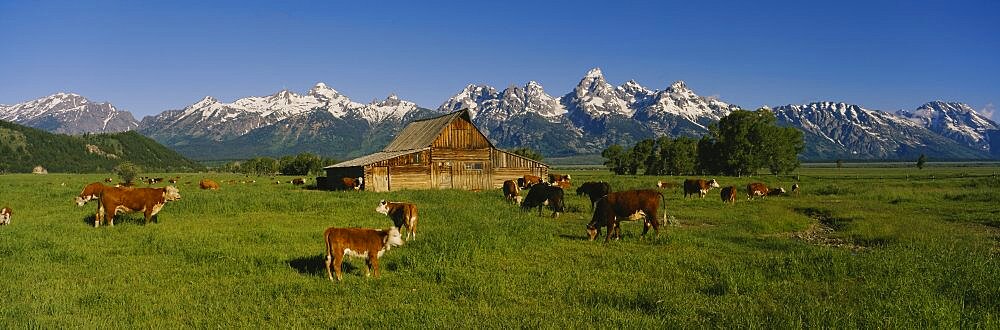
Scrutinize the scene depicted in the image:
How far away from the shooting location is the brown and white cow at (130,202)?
18.1 meters

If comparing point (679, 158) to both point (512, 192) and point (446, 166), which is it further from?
point (512, 192)

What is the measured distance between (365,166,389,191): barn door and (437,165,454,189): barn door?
4.36 meters

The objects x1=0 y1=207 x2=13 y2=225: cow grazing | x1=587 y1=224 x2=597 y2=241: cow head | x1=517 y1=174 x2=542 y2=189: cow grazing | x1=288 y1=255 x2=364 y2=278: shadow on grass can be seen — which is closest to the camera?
x1=288 y1=255 x2=364 y2=278: shadow on grass

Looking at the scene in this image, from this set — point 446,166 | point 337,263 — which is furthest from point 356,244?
point 446,166

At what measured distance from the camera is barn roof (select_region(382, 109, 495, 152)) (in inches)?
1834

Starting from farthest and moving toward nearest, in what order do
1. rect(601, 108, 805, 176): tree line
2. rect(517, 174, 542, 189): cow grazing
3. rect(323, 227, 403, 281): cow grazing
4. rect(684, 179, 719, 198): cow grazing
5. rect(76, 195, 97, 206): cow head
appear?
rect(601, 108, 805, 176): tree line → rect(517, 174, 542, 189): cow grazing → rect(684, 179, 719, 198): cow grazing → rect(76, 195, 97, 206): cow head → rect(323, 227, 403, 281): cow grazing

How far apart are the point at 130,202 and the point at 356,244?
11821 millimetres

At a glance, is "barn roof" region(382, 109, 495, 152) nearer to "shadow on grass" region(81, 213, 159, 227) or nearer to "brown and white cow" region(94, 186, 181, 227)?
"shadow on grass" region(81, 213, 159, 227)

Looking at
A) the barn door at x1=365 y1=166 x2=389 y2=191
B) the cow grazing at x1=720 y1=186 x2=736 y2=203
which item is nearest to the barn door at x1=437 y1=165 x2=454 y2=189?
the barn door at x1=365 y1=166 x2=389 y2=191

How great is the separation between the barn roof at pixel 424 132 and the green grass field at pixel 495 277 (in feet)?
87.3

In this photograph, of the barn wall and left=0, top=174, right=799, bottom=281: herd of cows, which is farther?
the barn wall

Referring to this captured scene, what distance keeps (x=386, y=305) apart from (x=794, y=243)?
12.5 meters

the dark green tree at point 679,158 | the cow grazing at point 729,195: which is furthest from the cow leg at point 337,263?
the dark green tree at point 679,158

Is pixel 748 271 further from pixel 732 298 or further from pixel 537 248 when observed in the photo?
pixel 537 248
